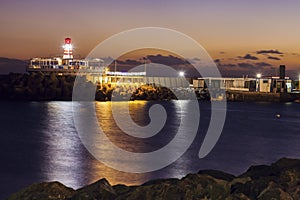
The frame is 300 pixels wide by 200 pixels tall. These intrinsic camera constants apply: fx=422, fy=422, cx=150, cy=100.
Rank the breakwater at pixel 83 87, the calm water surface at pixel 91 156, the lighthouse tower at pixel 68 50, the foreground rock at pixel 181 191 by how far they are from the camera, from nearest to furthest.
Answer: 1. the foreground rock at pixel 181 191
2. the calm water surface at pixel 91 156
3. the breakwater at pixel 83 87
4. the lighthouse tower at pixel 68 50

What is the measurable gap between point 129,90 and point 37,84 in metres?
16.4

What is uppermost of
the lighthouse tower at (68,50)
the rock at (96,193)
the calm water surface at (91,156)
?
the lighthouse tower at (68,50)

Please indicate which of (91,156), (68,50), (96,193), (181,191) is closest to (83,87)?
(68,50)

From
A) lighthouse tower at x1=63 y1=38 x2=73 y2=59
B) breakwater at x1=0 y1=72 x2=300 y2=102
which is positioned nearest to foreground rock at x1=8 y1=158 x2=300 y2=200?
breakwater at x1=0 y1=72 x2=300 y2=102

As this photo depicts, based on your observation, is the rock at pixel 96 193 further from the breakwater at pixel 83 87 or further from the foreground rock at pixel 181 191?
the breakwater at pixel 83 87

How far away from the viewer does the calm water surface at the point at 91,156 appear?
481 inches

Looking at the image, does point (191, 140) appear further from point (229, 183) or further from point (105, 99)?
point (105, 99)

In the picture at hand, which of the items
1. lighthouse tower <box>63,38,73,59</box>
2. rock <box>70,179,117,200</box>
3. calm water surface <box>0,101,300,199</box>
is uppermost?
lighthouse tower <box>63,38,73,59</box>

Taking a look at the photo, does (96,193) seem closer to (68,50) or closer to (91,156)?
(91,156)

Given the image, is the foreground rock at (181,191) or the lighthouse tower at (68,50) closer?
the foreground rock at (181,191)

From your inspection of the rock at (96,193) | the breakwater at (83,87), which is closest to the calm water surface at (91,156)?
the rock at (96,193)

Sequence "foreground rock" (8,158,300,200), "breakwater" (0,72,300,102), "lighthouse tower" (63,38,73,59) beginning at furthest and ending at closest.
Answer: "lighthouse tower" (63,38,73,59) < "breakwater" (0,72,300,102) < "foreground rock" (8,158,300,200)

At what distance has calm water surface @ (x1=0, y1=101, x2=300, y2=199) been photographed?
40.1ft

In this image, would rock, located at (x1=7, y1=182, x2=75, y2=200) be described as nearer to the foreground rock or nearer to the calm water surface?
the foreground rock
